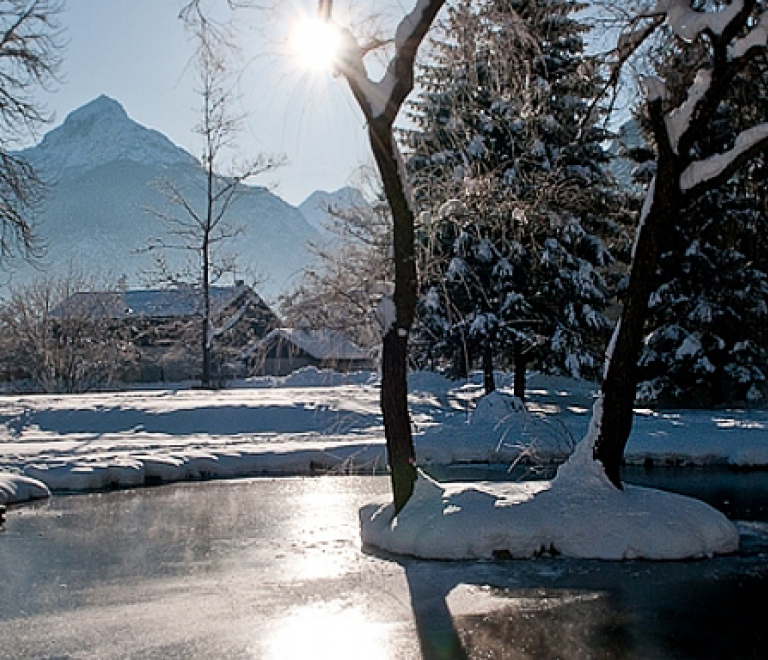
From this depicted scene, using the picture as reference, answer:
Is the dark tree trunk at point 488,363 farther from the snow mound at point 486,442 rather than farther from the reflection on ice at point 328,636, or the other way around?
the reflection on ice at point 328,636

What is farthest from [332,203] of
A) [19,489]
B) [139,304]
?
[139,304]

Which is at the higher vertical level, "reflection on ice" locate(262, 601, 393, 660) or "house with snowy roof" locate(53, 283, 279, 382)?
"house with snowy roof" locate(53, 283, 279, 382)

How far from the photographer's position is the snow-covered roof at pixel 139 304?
137 ft

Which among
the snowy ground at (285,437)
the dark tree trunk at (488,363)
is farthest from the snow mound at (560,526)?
the dark tree trunk at (488,363)

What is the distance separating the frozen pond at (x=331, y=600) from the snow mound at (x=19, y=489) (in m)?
2.32

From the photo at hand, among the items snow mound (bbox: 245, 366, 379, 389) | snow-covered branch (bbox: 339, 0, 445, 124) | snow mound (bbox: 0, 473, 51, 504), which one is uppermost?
snow-covered branch (bbox: 339, 0, 445, 124)

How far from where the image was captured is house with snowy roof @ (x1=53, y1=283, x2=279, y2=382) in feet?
133

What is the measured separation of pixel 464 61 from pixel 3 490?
387 inches

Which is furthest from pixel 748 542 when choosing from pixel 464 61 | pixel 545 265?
pixel 545 265

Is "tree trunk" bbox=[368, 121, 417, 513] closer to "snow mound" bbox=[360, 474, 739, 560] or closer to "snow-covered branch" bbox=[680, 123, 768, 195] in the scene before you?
"snow mound" bbox=[360, 474, 739, 560]

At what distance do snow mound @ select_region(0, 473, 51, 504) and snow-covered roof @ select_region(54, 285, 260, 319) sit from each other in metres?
24.0

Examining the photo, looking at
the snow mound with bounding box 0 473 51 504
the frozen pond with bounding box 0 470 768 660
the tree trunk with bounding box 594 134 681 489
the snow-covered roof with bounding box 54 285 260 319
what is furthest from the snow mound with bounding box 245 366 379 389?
the tree trunk with bounding box 594 134 681 489

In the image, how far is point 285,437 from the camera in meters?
20.1

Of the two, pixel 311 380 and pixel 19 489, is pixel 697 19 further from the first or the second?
pixel 311 380
